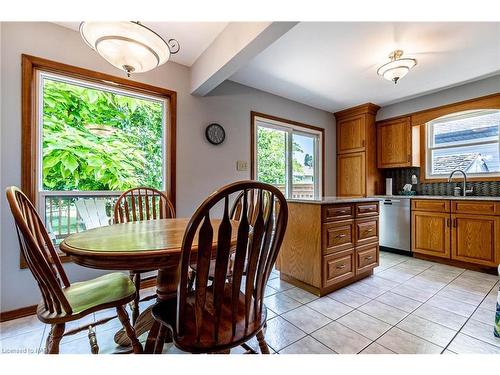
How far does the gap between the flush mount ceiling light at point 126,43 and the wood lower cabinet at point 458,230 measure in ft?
11.5

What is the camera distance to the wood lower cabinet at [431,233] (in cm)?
291

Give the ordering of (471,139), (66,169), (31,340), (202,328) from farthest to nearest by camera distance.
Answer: (471,139) < (66,169) < (31,340) < (202,328)

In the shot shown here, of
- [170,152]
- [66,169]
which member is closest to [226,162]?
[170,152]

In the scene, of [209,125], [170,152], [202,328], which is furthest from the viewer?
[209,125]

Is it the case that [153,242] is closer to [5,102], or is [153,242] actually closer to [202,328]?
[202,328]

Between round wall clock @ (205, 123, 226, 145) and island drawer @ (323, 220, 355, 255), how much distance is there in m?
1.62

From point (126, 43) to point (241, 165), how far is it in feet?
6.61

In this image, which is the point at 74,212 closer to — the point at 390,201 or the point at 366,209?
the point at 366,209

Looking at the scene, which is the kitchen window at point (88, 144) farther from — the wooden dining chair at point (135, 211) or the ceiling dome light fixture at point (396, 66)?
the ceiling dome light fixture at point (396, 66)

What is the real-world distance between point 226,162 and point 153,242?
1998 mm

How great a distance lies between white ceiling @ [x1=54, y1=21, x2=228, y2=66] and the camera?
1.98 m

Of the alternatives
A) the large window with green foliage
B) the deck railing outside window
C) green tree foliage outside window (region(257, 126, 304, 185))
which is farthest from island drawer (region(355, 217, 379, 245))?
the deck railing outside window

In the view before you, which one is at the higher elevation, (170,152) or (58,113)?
(58,113)

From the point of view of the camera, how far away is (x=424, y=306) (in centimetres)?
192
